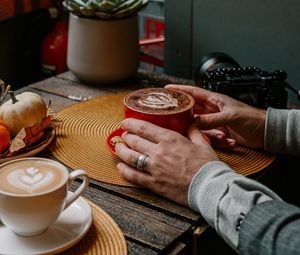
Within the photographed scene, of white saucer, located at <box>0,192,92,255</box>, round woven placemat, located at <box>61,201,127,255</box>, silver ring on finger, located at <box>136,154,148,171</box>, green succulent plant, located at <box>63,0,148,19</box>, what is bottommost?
round woven placemat, located at <box>61,201,127,255</box>

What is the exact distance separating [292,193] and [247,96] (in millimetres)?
245

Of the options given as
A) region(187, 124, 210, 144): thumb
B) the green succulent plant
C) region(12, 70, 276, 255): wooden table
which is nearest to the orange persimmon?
region(12, 70, 276, 255): wooden table

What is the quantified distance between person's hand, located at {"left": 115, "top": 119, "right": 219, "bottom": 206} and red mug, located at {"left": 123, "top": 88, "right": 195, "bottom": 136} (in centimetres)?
2

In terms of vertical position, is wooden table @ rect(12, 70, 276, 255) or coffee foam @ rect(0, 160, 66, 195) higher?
coffee foam @ rect(0, 160, 66, 195)

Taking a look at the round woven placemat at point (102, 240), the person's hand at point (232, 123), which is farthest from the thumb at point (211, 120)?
the round woven placemat at point (102, 240)

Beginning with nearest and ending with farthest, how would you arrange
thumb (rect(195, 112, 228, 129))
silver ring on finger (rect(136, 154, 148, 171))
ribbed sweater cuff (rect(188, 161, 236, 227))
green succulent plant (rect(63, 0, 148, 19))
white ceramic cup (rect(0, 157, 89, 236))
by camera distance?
white ceramic cup (rect(0, 157, 89, 236)), ribbed sweater cuff (rect(188, 161, 236, 227)), silver ring on finger (rect(136, 154, 148, 171)), thumb (rect(195, 112, 228, 129)), green succulent plant (rect(63, 0, 148, 19))

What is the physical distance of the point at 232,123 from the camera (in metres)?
1.12

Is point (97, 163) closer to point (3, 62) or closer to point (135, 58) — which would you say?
point (135, 58)

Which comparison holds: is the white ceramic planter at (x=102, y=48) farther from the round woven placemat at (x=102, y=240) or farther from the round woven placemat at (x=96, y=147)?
the round woven placemat at (x=102, y=240)

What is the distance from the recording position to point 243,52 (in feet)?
5.05

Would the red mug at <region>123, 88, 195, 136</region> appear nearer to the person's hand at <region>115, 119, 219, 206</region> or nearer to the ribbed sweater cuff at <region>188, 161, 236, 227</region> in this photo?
the person's hand at <region>115, 119, 219, 206</region>

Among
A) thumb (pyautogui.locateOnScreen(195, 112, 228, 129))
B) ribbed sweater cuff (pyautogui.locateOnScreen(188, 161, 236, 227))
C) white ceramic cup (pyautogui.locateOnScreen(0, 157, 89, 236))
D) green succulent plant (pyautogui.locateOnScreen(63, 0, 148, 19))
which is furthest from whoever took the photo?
green succulent plant (pyautogui.locateOnScreen(63, 0, 148, 19))

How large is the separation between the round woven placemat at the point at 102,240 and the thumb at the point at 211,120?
313 mm

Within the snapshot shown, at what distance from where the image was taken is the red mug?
1.00 metres
